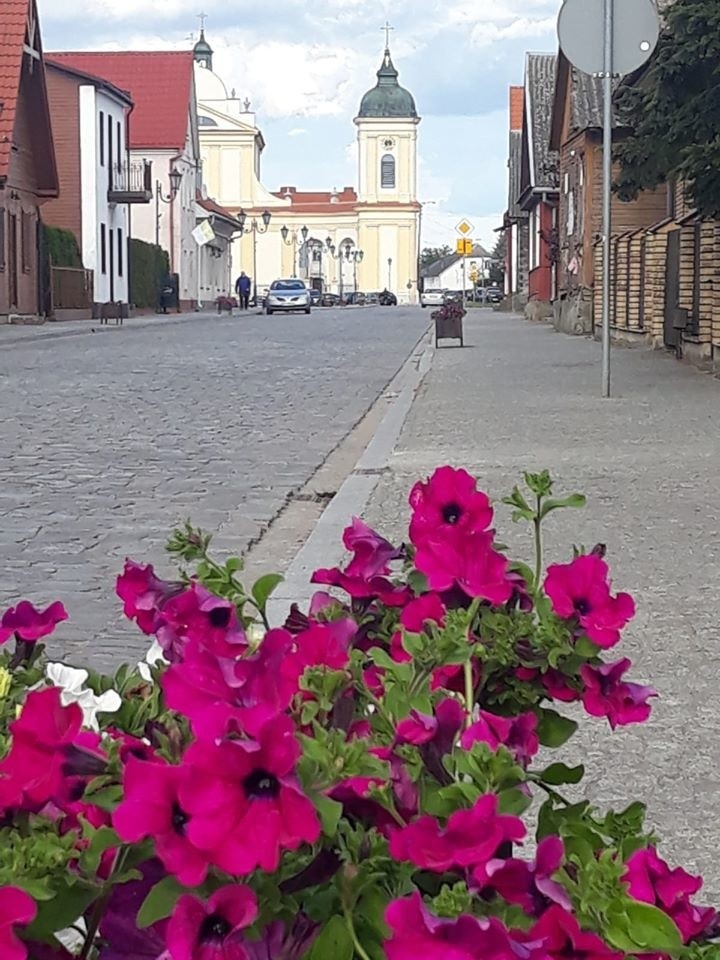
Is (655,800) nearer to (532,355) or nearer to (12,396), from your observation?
(12,396)

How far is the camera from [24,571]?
720cm

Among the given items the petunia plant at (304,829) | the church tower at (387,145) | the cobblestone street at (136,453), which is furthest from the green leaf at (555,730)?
the church tower at (387,145)

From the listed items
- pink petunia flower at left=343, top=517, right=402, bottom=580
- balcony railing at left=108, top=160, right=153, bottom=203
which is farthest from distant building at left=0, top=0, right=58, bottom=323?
pink petunia flower at left=343, top=517, right=402, bottom=580

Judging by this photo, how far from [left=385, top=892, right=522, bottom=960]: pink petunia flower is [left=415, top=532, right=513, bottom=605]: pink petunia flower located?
30.0 inches

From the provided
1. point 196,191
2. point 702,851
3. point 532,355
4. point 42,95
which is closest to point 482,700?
point 702,851

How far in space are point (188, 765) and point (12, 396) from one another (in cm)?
1686

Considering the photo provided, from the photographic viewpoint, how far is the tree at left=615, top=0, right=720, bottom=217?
14.6 m

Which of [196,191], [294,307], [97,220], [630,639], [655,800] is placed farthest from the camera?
[196,191]

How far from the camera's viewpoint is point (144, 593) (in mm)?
2115

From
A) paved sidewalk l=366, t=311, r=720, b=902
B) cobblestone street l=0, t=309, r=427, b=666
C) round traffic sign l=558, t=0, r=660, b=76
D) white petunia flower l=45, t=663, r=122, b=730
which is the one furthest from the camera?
round traffic sign l=558, t=0, r=660, b=76

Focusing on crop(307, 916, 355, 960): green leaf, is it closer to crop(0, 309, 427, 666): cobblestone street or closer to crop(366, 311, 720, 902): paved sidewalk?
crop(366, 311, 720, 902): paved sidewalk

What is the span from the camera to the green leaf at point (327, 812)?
4.39 ft

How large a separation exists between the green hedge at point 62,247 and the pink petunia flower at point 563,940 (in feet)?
153

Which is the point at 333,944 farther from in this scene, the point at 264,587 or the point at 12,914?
the point at 264,587
